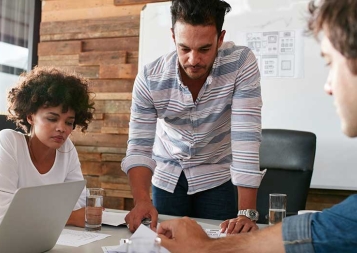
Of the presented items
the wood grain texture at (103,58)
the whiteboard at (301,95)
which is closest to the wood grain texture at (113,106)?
the wood grain texture at (103,58)

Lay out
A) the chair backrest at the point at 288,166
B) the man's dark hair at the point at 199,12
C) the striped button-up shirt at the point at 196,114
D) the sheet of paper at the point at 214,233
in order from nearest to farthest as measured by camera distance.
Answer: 1. the sheet of paper at the point at 214,233
2. the man's dark hair at the point at 199,12
3. the striped button-up shirt at the point at 196,114
4. the chair backrest at the point at 288,166

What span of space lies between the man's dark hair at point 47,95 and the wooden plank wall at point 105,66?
1272 mm

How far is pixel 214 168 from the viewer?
189 cm

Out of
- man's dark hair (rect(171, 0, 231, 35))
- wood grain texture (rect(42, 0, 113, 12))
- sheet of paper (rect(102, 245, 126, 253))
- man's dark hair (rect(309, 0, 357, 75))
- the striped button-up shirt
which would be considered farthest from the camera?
wood grain texture (rect(42, 0, 113, 12))

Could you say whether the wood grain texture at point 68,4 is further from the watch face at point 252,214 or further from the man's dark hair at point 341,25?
the man's dark hair at point 341,25

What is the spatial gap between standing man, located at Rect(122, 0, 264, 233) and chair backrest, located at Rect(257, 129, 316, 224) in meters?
0.35

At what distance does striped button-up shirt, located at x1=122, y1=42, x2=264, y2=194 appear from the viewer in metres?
1.81

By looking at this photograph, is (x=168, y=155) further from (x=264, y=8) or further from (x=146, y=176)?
(x=264, y=8)

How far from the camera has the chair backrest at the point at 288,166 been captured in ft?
7.23

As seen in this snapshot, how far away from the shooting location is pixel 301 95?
282cm

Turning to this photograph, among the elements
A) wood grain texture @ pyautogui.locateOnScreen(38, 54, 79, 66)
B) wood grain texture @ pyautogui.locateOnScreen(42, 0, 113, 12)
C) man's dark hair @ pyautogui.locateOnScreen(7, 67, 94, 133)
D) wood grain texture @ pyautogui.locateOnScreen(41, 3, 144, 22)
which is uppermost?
wood grain texture @ pyautogui.locateOnScreen(42, 0, 113, 12)

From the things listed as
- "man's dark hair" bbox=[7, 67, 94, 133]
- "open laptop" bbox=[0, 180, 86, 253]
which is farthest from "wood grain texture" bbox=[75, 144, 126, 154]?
"open laptop" bbox=[0, 180, 86, 253]

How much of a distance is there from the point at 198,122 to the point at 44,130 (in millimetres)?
560

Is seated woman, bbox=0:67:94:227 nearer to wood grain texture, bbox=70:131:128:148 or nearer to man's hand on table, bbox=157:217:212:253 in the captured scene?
man's hand on table, bbox=157:217:212:253
